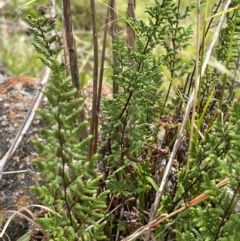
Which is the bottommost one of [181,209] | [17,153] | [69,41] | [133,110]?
[17,153]

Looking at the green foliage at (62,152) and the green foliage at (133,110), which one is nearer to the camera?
the green foliage at (62,152)

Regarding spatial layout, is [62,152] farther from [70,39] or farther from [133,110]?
[70,39]

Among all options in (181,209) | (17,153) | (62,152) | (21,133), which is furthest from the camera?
(17,153)

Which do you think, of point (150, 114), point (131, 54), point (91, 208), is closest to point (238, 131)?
point (91, 208)

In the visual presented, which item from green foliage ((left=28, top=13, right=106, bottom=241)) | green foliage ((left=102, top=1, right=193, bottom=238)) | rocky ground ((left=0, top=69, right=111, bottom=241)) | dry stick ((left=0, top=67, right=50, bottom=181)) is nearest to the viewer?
green foliage ((left=28, top=13, right=106, bottom=241))

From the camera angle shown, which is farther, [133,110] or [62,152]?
[133,110]

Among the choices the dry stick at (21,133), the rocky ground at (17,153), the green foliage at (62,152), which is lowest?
the rocky ground at (17,153)

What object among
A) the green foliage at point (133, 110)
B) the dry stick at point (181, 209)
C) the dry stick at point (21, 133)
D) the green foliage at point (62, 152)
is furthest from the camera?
the dry stick at point (21, 133)

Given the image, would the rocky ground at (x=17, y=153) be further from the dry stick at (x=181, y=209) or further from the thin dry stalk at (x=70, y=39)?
the dry stick at (x=181, y=209)

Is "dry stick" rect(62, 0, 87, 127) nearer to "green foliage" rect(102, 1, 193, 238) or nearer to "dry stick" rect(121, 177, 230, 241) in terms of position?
"green foliage" rect(102, 1, 193, 238)

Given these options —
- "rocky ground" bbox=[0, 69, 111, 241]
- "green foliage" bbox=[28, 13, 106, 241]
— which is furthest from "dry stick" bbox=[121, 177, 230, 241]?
"rocky ground" bbox=[0, 69, 111, 241]

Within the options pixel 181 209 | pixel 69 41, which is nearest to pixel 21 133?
pixel 69 41

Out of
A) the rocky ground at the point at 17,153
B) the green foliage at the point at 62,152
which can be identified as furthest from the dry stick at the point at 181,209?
the rocky ground at the point at 17,153

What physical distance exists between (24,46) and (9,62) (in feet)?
0.99
